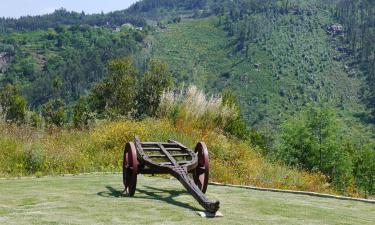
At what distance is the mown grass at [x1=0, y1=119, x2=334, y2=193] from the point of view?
419 inches

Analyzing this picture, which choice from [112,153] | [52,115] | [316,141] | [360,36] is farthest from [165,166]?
[360,36]

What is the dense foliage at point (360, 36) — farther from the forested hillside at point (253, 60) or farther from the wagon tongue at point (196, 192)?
the wagon tongue at point (196, 192)

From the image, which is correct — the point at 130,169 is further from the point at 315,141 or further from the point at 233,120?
the point at 315,141

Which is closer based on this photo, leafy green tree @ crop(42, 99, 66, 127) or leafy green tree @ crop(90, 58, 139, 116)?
leafy green tree @ crop(42, 99, 66, 127)

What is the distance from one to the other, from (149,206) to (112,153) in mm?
5708

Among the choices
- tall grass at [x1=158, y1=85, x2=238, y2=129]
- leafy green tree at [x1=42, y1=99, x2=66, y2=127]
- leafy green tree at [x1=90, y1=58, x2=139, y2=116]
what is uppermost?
tall grass at [x1=158, y1=85, x2=238, y2=129]

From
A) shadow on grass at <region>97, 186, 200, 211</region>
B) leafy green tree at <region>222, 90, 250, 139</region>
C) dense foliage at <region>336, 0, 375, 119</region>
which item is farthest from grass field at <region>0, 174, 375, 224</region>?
dense foliage at <region>336, 0, 375, 119</region>

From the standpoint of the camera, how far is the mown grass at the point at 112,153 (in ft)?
34.9

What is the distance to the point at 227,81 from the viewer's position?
116562 mm

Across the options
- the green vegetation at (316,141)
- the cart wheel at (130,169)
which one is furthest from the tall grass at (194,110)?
the green vegetation at (316,141)

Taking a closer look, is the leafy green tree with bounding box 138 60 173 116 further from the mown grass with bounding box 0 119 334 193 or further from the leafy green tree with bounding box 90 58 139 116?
the mown grass with bounding box 0 119 334 193

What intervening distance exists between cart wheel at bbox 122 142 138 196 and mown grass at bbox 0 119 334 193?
3.58m

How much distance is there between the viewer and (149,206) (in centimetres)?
635

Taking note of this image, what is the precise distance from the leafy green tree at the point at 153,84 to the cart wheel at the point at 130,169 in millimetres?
9638
